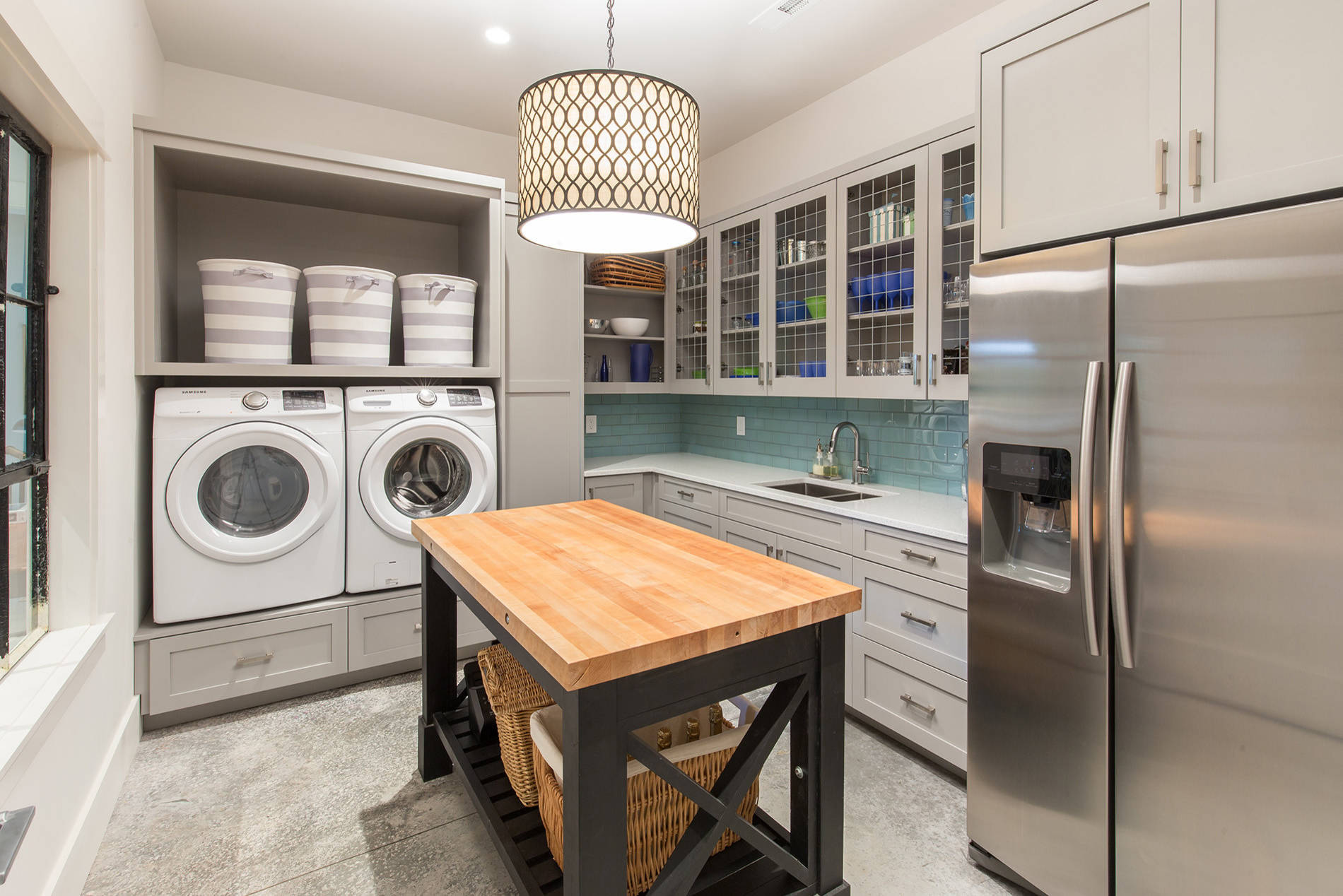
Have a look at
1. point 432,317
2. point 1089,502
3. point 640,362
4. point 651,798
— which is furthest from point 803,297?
point 651,798

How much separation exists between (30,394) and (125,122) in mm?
1158

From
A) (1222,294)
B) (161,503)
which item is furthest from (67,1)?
(1222,294)

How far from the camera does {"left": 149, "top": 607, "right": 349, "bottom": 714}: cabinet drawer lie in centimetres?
247

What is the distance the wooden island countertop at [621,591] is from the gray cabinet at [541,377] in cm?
135

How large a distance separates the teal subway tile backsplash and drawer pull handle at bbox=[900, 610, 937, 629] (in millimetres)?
714

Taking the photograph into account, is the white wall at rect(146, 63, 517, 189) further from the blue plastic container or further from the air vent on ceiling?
the air vent on ceiling

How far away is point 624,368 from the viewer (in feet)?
14.3

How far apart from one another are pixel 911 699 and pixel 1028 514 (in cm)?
92

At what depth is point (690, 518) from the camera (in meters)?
3.43

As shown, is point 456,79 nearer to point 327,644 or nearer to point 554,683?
point 327,644

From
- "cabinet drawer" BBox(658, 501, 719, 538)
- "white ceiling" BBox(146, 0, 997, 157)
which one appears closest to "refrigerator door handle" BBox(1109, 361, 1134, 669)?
"cabinet drawer" BBox(658, 501, 719, 538)

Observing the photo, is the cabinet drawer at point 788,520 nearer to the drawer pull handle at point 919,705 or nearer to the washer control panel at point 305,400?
the drawer pull handle at point 919,705

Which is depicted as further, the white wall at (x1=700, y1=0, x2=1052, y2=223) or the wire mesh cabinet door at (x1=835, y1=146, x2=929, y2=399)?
the white wall at (x1=700, y1=0, x2=1052, y2=223)

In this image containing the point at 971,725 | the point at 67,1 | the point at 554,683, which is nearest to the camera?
the point at 554,683
